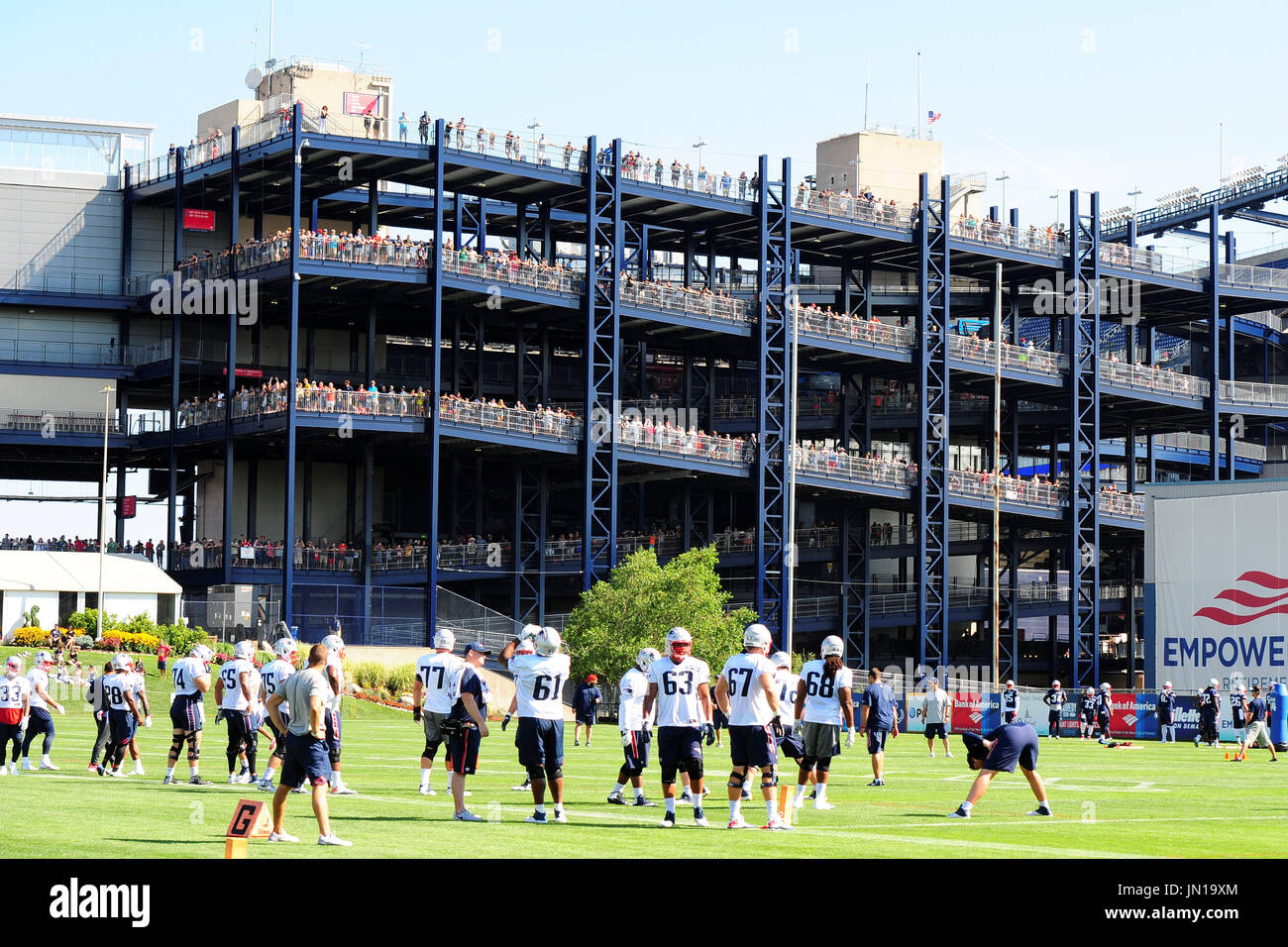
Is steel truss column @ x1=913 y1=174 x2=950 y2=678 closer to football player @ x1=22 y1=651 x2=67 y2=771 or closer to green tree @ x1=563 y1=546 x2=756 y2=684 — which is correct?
green tree @ x1=563 y1=546 x2=756 y2=684

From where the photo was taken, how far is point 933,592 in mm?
75375

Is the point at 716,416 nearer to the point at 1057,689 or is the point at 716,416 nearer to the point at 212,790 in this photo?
the point at 1057,689

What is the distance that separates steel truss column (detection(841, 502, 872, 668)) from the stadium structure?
213mm

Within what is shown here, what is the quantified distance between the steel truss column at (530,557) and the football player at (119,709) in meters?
39.6

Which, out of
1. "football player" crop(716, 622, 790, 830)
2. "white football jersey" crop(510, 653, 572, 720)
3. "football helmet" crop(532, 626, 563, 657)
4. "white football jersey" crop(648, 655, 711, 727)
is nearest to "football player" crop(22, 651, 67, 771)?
"white football jersey" crop(510, 653, 572, 720)

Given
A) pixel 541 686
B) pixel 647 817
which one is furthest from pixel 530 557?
pixel 541 686

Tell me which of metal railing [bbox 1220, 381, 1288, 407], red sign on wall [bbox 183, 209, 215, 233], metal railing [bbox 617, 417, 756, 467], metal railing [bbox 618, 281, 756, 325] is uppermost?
red sign on wall [bbox 183, 209, 215, 233]

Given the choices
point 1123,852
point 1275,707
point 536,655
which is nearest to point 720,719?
point 536,655

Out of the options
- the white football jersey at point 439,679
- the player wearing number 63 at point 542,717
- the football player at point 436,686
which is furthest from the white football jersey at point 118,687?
the player wearing number 63 at point 542,717

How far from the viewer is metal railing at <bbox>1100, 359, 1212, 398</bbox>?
7950cm

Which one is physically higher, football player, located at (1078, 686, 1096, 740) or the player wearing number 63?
the player wearing number 63

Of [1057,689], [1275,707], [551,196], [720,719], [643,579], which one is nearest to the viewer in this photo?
[720,719]

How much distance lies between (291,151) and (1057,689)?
34.6 meters

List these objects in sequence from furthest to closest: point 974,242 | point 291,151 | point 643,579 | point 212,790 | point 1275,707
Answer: point 974,242 → point 291,151 → point 643,579 → point 1275,707 → point 212,790
